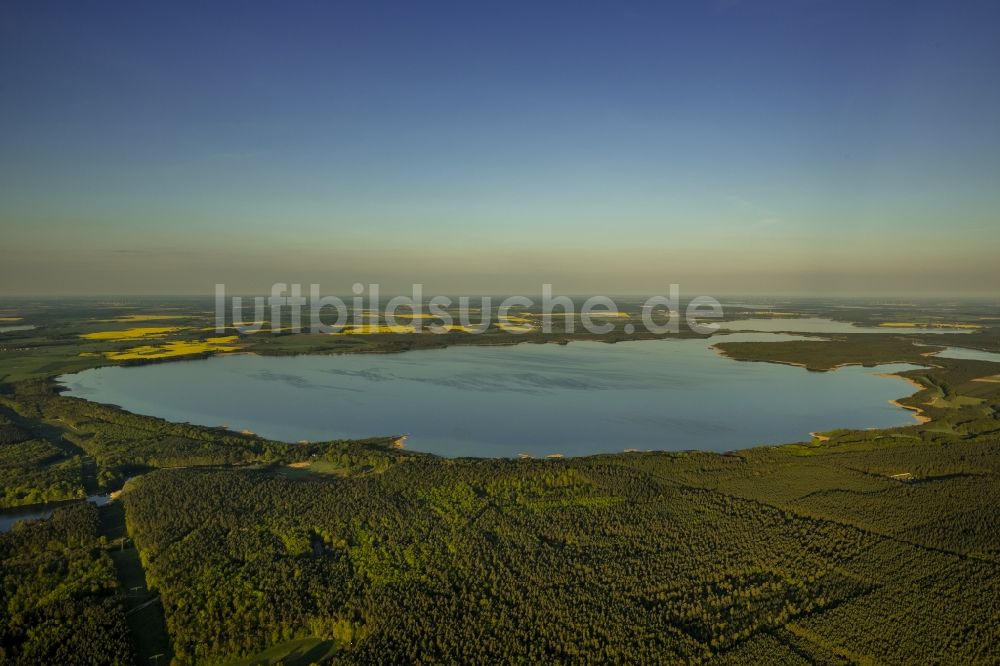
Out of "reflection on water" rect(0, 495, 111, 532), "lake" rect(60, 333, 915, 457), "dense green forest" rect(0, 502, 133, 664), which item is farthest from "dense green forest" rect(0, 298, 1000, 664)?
"lake" rect(60, 333, 915, 457)

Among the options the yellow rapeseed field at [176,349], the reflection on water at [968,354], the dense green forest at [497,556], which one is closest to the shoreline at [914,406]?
the dense green forest at [497,556]

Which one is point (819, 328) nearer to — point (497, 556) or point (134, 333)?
point (497, 556)

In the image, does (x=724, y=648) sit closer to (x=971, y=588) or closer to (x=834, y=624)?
(x=834, y=624)

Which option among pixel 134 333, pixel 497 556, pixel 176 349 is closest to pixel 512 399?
pixel 497 556

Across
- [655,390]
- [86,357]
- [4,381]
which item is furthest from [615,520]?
[86,357]

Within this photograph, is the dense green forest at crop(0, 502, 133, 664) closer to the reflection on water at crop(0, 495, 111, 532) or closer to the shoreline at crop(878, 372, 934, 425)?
the reflection on water at crop(0, 495, 111, 532)
